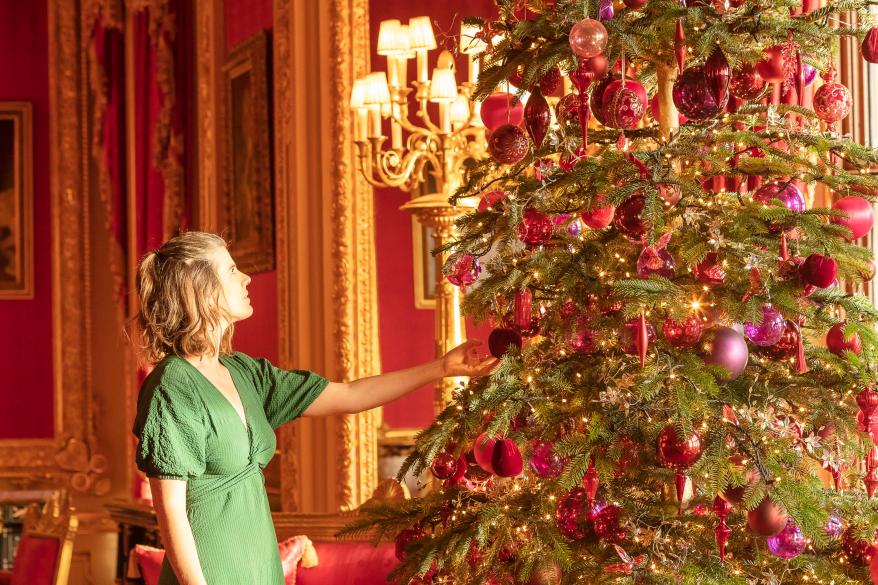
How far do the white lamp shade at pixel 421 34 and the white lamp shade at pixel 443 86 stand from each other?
128 millimetres

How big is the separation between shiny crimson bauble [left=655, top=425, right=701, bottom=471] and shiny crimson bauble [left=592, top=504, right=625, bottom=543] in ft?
0.66

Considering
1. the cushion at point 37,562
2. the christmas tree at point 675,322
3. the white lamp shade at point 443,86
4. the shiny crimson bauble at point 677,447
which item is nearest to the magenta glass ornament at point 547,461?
the christmas tree at point 675,322

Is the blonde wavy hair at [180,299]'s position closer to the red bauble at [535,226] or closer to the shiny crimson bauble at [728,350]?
the red bauble at [535,226]

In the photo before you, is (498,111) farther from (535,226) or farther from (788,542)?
(788,542)

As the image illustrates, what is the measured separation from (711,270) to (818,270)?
0.62ft

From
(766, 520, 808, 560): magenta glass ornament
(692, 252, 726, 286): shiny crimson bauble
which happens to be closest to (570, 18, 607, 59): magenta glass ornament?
(692, 252, 726, 286): shiny crimson bauble

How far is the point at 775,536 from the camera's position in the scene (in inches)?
94.4

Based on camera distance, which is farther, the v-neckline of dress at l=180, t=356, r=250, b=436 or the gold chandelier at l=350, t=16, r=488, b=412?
the gold chandelier at l=350, t=16, r=488, b=412

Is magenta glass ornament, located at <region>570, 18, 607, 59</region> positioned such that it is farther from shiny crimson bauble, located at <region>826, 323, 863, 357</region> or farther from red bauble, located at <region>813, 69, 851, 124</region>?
shiny crimson bauble, located at <region>826, 323, 863, 357</region>

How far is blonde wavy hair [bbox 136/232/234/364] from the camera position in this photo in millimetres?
2691

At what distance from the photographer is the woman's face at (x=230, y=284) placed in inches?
108

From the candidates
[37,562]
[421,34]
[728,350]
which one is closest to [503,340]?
[728,350]

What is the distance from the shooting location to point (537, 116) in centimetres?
260

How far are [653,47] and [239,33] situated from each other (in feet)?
14.2
